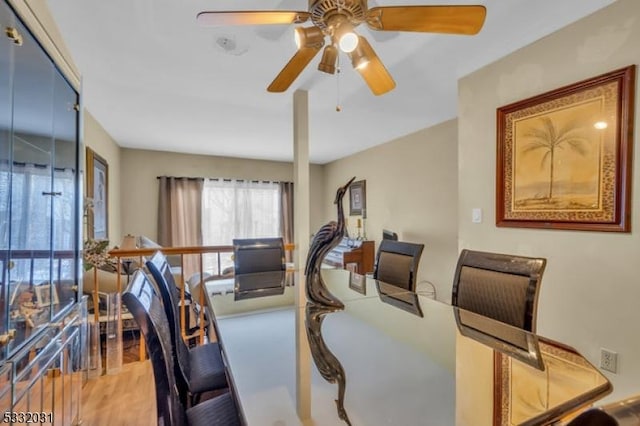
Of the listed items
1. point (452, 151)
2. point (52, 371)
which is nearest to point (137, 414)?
point (52, 371)

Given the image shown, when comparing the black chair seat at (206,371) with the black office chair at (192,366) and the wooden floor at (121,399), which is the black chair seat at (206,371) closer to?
the black office chair at (192,366)

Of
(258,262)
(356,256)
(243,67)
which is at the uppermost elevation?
(243,67)

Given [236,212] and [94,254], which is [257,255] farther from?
[236,212]

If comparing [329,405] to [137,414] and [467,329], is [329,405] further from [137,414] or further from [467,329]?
[137,414]

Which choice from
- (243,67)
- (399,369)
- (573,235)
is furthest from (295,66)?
(573,235)

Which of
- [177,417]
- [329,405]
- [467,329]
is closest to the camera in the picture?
[177,417]

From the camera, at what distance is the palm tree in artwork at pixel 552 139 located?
68.1 inches

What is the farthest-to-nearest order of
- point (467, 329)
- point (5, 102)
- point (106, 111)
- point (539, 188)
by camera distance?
1. point (106, 111)
2. point (539, 188)
3. point (467, 329)
4. point (5, 102)

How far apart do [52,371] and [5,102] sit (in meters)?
1.26

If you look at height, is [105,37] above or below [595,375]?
above

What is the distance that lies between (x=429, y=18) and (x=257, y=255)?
224 centimetres

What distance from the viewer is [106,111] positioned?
308cm

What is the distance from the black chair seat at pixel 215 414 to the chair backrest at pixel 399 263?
57.6 inches

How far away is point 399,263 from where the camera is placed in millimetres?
2281
